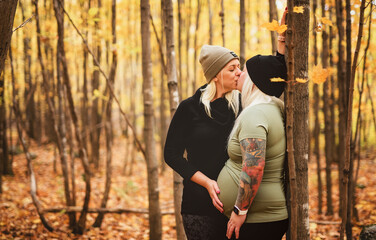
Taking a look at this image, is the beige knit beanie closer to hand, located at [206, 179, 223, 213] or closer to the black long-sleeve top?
the black long-sleeve top

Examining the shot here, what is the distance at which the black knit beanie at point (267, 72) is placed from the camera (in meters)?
1.53

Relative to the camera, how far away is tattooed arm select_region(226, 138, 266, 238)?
1410 mm

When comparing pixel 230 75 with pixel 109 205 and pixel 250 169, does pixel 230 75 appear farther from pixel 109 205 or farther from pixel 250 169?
pixel 109 205

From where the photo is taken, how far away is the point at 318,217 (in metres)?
4.83

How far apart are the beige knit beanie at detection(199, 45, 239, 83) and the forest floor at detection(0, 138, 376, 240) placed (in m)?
2.77

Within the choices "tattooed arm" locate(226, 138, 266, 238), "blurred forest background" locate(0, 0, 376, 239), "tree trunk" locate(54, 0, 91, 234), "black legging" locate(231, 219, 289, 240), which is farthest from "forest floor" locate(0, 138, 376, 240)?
"tattooed arm" locate(226, 138, 266, 238)

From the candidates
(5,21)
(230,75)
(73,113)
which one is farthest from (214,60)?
(73,113)

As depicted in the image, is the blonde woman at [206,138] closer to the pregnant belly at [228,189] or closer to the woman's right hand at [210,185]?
the woman's right hand at [210,185]

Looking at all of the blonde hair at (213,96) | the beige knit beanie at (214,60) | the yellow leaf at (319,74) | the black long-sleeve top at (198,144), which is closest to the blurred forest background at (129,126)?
the yellow leaf at (319,74)

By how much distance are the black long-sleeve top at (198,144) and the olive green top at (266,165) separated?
0.23 metres

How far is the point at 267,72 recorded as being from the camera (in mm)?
1523

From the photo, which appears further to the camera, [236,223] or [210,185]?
[210,185]

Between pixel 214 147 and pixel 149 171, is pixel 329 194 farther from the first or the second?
pixel 214 147

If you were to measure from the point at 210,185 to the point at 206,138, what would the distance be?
314mm
